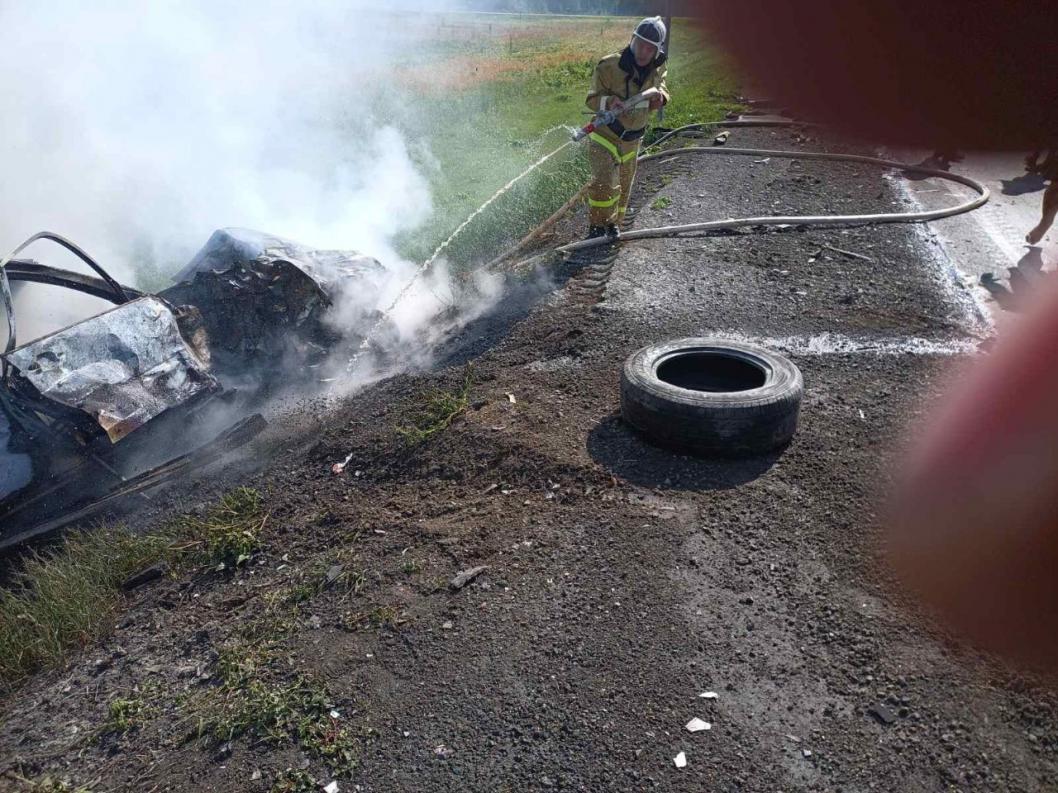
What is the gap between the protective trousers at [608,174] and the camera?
7.89 metres

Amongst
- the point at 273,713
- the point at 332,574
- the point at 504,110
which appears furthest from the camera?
the point at 504,110

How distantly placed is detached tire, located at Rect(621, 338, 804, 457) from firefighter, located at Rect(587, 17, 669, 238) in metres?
3.48

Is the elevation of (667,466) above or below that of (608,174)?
below

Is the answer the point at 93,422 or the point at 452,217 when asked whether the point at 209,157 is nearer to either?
the point at 452,217

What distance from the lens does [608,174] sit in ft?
26.1

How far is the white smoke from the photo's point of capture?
10.7 meters

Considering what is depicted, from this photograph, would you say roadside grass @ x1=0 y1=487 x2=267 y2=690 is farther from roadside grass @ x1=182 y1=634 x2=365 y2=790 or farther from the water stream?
the water stream

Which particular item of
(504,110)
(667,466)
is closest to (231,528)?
(667,466)

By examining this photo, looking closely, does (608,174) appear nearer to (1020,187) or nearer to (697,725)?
(1020,187)

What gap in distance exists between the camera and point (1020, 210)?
826cm

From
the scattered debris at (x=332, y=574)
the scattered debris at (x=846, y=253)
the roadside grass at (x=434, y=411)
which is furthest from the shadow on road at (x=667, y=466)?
the scattered debris at (x=846, y=253)

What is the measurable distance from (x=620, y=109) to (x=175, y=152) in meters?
8.13

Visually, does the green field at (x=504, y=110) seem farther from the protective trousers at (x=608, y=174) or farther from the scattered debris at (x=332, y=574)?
the scattered debris at (x=332, y=574)

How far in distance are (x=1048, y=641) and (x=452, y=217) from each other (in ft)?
29.0
